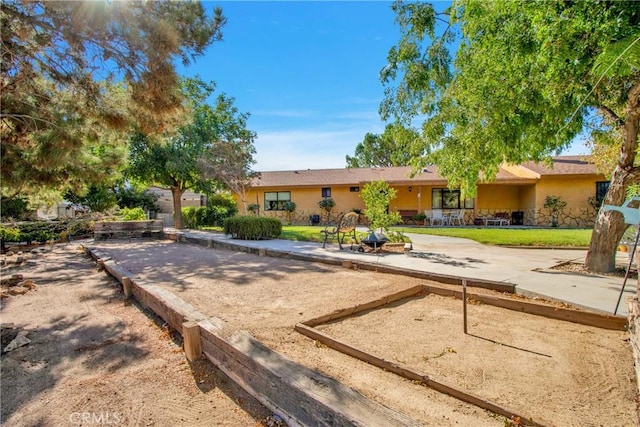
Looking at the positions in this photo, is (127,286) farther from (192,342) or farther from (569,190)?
(569,190)

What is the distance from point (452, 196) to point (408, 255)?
14309 millimetres

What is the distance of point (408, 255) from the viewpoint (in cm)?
766

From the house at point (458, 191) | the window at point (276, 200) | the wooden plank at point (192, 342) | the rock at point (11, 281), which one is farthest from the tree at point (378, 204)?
the window at point (276, 200)

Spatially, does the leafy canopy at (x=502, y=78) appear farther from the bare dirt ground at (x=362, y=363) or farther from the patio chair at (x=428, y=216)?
the patio chair at (x=428, y=216)

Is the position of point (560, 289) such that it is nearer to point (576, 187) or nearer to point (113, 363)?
point (113, 363)

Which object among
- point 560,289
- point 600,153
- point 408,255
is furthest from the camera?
point 600,153

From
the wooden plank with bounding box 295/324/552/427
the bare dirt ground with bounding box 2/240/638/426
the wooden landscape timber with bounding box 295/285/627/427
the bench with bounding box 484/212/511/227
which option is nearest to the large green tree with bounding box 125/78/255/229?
the bare dirt ground with bounding box 2/240/638/426

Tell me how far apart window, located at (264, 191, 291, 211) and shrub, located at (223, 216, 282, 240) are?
11.1 m

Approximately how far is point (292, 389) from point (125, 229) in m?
15.0

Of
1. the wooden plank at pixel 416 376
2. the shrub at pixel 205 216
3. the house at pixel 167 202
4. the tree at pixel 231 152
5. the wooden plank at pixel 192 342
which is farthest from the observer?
the house at pixel 167 202

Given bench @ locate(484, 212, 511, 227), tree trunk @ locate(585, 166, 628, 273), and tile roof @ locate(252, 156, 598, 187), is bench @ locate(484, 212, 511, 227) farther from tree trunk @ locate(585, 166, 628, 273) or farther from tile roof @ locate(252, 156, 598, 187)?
tree trunk @ locate(585, 166, 628, 273)

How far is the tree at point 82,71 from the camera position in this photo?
4.87 metres

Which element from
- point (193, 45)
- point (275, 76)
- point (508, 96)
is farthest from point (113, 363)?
point (275, 76)

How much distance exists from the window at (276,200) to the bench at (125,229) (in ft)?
30.6
